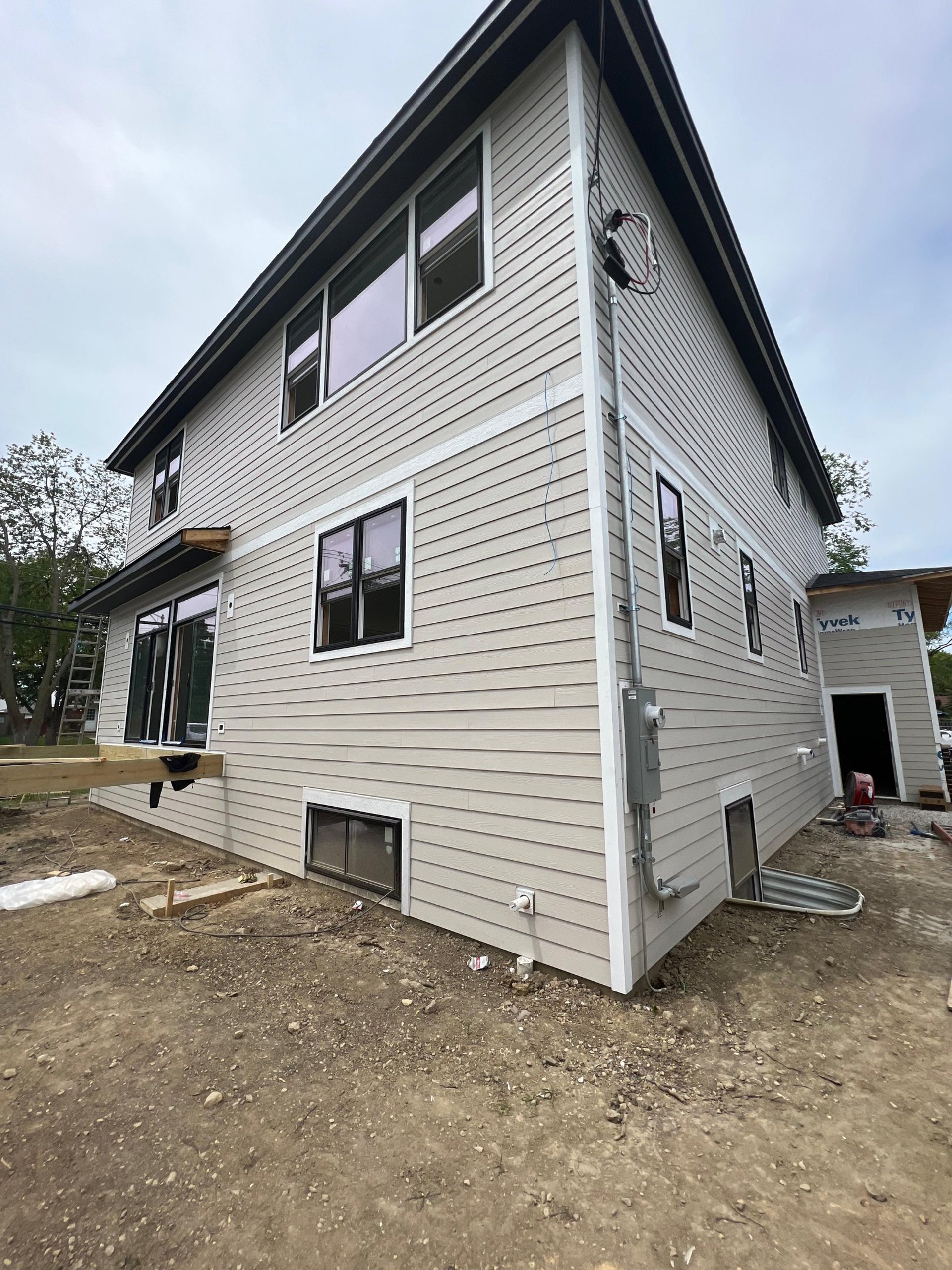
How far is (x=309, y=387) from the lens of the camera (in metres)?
6.46

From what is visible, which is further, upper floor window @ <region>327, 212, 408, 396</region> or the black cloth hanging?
the black cloth hanging

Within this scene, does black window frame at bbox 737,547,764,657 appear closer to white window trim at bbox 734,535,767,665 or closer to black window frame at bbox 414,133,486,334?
white window trim at bbox 734,535,767,665

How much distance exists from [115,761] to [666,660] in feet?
18.3

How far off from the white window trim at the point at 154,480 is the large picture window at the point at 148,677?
1.58 metres

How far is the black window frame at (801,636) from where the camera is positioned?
948 centimetres

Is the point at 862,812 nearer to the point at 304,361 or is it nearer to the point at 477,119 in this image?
the point at 477,119

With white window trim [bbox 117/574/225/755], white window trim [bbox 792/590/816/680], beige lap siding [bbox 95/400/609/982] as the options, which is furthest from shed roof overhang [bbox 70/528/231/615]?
white window trim [bbox 792/590/816/680]

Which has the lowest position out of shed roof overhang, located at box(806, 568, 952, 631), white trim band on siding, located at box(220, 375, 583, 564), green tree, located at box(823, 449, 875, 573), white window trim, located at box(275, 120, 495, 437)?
white trim band on siding, located at box(220, 375, 583, 564)

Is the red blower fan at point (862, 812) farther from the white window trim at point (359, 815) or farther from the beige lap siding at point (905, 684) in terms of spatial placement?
the white window trim at point (359, 815)

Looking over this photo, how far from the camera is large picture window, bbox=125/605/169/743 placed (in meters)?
8.38

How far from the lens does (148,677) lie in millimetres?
8734

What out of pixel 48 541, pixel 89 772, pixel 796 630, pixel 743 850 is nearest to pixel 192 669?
pixel 89 772

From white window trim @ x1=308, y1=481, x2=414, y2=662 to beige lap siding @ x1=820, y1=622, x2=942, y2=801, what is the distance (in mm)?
10328

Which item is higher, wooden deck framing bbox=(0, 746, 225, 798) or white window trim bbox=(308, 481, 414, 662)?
white window trim bbox=(308, 481, 414, 662)
